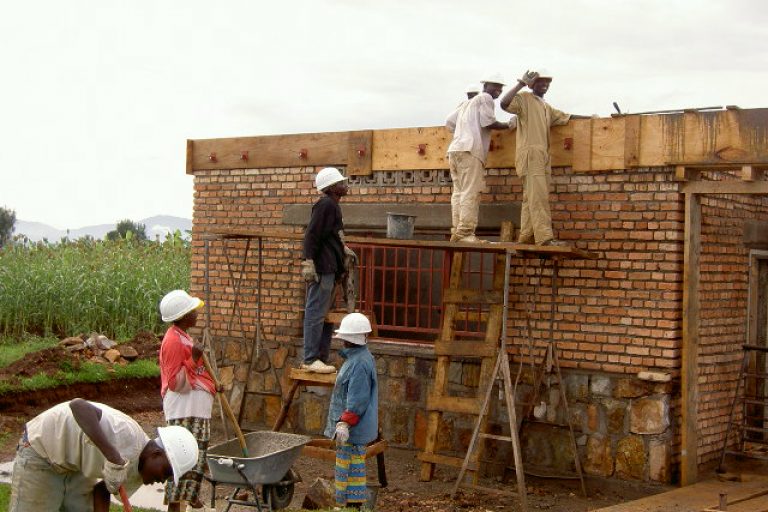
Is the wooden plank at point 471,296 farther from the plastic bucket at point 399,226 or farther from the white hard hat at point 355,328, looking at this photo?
the white hard hat at point 355,328

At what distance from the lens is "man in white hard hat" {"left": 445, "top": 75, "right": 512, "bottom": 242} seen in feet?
40.5

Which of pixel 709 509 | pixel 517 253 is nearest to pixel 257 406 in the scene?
pixel 517 253

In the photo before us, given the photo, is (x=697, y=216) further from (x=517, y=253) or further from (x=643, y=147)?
(x=517, y=253)

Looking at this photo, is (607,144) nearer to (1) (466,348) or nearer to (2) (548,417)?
(1) (466,348)

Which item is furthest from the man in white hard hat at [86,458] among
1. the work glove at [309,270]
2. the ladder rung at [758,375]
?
the ladder rung at [758,375]

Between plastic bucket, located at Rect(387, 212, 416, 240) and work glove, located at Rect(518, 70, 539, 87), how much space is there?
1873mm

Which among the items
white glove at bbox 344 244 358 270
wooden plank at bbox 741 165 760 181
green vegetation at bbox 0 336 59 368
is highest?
wooden plank at bbox 741 165 760 181

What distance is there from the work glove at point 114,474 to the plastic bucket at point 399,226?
6.00m

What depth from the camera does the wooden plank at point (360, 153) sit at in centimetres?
1408

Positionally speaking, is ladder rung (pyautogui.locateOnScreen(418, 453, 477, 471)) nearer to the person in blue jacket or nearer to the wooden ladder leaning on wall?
the wooden ladder leaning on wall

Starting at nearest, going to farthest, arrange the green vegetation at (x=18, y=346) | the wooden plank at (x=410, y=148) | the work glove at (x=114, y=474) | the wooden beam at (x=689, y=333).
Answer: the work glove at (x=114, y=474), the wooden beam at (x=689, y=333), the wooden plank at (x=410, y=148), the green vegetation at (x=18, y=346)

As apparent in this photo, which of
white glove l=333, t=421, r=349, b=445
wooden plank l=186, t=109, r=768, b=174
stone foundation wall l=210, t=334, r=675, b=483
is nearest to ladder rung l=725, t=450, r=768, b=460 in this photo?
stone foundation wall l=210, t=334, r=675, b=483

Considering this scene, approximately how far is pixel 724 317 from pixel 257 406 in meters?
6.02

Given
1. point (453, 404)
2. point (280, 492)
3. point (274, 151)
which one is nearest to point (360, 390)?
point (280, 492)
